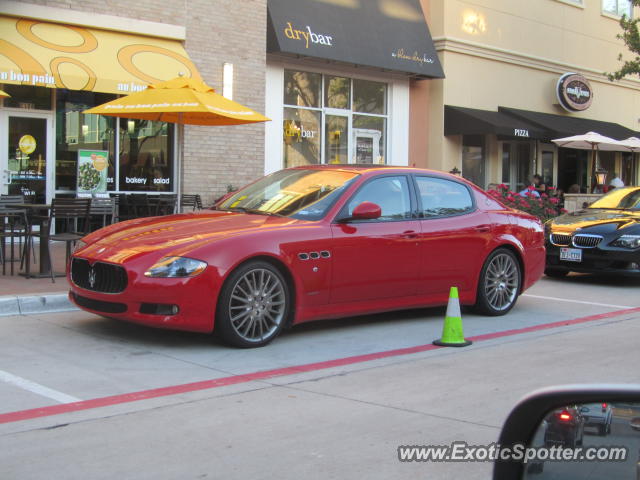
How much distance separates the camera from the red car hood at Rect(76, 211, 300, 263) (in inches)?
261

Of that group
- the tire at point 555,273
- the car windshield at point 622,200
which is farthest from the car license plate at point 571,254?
the car windshield at point 622,200

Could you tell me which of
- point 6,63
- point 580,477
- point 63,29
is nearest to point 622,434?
point 580,477

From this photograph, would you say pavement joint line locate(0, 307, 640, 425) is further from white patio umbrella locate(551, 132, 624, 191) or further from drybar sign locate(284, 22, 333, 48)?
white patio umbrella locate(551, 132, 624, 191)

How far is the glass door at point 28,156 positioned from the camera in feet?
44.7

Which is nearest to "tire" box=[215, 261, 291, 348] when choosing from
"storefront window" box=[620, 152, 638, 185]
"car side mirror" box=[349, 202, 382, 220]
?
"car side mirror" box=[349, 202, 382, 220]

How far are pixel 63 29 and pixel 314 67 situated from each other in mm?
6313

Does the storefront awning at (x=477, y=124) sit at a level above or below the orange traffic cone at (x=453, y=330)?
above

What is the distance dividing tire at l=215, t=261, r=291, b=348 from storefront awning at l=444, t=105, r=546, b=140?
45.7 ft

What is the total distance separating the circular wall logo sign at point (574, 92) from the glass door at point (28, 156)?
51.3 feet

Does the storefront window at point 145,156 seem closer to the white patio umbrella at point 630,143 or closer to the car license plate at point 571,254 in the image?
the car license plate at point 571,254

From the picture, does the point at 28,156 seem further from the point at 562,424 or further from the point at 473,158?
the point at 562,424

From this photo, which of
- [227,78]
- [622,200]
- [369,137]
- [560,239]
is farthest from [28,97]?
[622,200]

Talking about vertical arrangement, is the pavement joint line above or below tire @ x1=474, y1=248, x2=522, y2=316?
below

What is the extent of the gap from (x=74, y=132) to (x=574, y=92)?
15784mm
